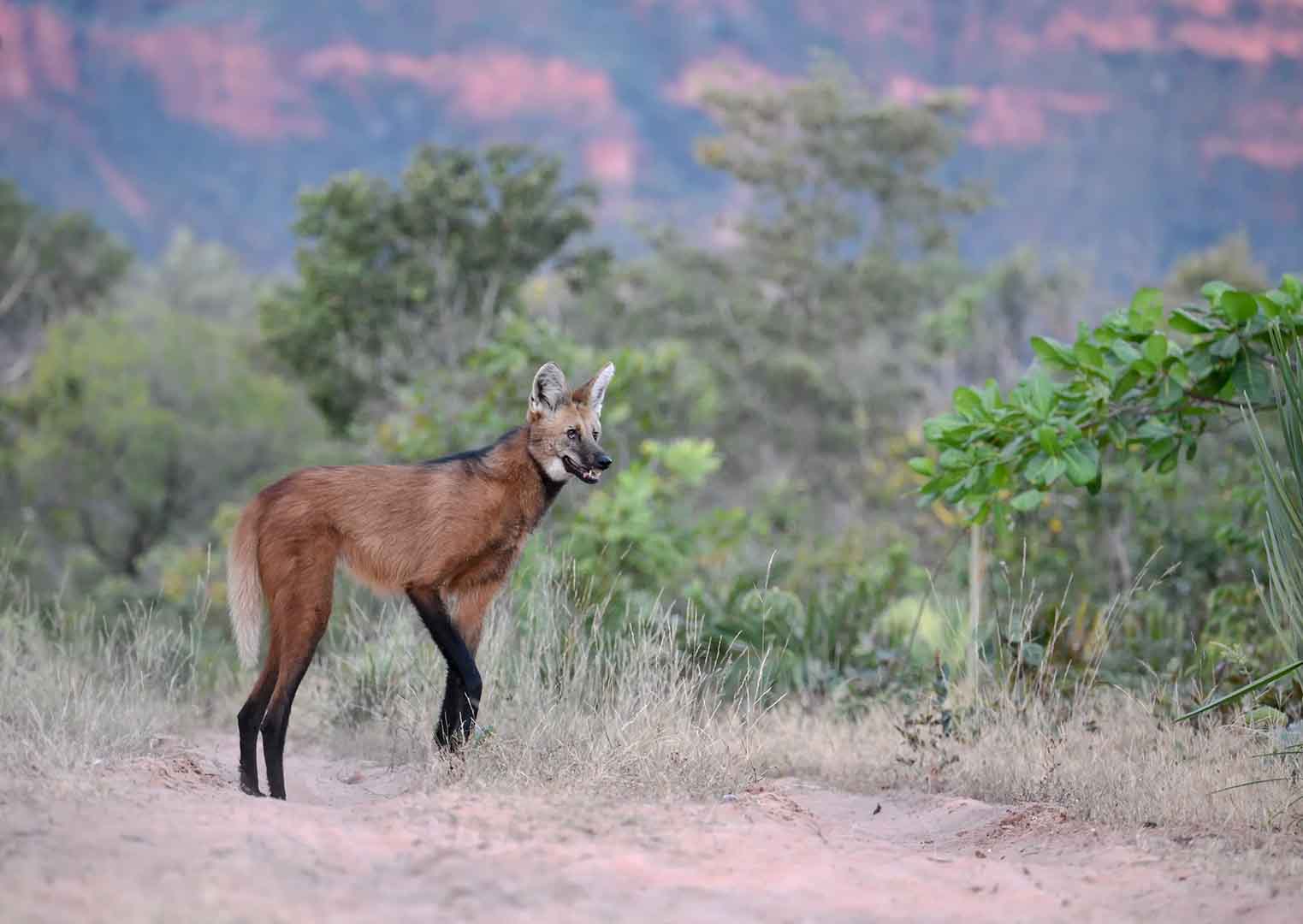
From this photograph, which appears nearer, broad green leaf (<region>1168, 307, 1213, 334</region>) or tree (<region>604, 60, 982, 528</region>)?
broad green leaf (<region>1168, 307, 1213, 334</region>)

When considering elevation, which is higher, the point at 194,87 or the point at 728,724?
the point at 194,87

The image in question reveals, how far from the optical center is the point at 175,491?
1844cm

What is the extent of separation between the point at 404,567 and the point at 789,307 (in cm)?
1896

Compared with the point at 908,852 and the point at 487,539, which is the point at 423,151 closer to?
the point at 487,539

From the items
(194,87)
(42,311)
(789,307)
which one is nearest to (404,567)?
(789,307)

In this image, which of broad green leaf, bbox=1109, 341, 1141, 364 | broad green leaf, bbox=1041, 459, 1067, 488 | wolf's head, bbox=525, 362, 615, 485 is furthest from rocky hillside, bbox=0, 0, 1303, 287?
wolf's head, bbox=525, 362, 615, 485

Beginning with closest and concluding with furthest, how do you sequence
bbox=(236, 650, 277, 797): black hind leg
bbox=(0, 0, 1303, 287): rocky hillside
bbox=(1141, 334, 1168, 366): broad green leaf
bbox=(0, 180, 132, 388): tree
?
bbox=(236, 650, 277, 797): black hind leg < bbox=(1141, 334, 1168, 366): broad green leaf < bbox=(0, 180, 132, 388): tree < bbox=(0, 0, 1303, 287): rocky hillside

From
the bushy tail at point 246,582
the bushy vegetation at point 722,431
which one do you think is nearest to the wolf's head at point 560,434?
the bushy vegetation at point 722,431

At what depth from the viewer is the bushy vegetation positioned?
559 centimetres

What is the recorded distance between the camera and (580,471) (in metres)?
5.16

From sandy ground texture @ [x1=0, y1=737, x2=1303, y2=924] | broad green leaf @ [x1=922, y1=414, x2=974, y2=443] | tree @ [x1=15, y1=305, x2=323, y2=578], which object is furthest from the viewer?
tree @ [x1=15, y1=305, x2=323, y2=578]

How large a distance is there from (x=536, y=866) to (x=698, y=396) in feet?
33.5

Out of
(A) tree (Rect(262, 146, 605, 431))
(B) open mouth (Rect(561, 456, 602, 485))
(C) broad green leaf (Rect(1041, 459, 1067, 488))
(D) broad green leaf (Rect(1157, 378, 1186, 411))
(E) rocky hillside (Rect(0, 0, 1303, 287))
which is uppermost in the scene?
(E) rocky hillside (Rect(0, 0, 1303, 287))

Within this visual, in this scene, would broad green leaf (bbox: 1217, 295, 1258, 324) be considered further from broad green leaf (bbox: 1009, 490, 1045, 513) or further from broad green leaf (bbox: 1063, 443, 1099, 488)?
broad green leaf (bbox: 1009, 490, 1045, 513)
